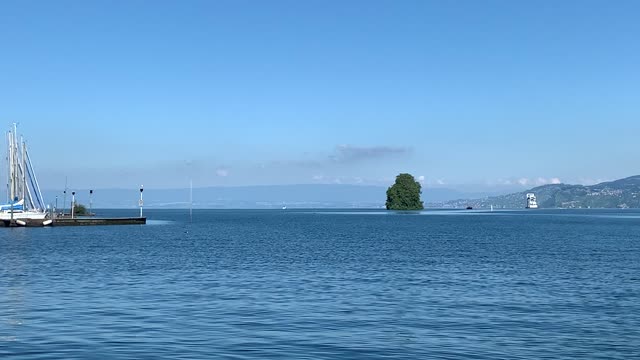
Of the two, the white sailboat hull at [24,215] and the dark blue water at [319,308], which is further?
the white sailboat hull at [24,215]

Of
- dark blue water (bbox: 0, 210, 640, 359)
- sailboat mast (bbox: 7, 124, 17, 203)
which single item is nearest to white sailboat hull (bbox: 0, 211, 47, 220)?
sailboat mast (bbox: 7, 124, 17, 203)

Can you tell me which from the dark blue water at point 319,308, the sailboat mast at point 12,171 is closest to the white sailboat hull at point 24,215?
the sailboat mast at point 12,171

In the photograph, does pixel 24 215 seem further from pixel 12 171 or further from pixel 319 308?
pixel 319 308

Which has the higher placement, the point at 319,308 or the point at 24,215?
the point at 24,215

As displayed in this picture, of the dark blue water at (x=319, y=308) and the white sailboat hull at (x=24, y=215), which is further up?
the white sailboat hull at (x=24, y=215)

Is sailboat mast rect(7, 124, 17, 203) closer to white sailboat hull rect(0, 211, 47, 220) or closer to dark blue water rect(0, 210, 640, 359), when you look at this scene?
white sailboat hull rect(0, 211, 47, 220)

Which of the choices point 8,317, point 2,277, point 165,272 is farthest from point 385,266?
point 8,317

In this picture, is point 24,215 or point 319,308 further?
point 24,215

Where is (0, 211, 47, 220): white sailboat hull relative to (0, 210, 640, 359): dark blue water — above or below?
above

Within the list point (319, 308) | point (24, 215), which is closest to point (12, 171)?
point (24, 215)

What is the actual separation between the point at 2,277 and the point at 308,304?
2958 cm

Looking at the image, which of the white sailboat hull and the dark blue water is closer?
the dark blue water

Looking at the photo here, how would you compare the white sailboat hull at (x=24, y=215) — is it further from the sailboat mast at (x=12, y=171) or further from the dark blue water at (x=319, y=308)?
the dark blue water at (x=319, y=308)

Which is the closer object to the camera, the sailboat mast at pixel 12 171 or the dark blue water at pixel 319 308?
the dark blue water at pixel 319 308
